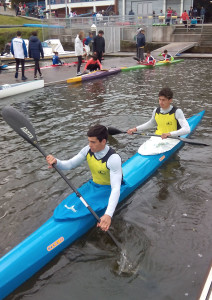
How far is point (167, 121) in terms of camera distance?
622 cm

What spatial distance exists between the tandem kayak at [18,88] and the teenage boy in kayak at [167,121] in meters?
7.52

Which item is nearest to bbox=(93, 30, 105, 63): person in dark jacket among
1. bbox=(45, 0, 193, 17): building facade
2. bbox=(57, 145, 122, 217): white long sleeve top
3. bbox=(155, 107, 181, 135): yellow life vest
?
bbox=(155, 107, 181, 135): yellow life vest

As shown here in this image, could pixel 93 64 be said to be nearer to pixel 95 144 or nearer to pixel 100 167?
pixel 100 167

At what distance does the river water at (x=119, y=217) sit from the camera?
3.50 meters

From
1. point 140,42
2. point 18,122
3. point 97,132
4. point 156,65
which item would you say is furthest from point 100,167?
point 140,42

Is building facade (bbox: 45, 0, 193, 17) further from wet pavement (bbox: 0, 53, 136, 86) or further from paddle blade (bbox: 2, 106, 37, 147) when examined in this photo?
paddle blade (bbox: 2, 106, 37, 147)

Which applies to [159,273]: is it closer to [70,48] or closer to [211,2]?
[70,48]

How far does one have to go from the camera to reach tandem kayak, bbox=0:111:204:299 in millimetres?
3381

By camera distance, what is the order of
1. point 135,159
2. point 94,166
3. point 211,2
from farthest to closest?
point 211,2, point 135,159, point 94,166

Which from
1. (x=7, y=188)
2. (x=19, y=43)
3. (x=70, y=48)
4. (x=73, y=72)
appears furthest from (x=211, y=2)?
(x=7, y=188)

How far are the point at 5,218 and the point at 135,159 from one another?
2.71 meters

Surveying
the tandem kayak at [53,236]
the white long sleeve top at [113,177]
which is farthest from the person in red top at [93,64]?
the white long sleeve top at [113,177]

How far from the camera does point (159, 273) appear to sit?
3635 millimetres

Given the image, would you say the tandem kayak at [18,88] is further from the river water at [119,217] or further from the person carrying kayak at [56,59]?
the person carrying kayak at [56,59]
